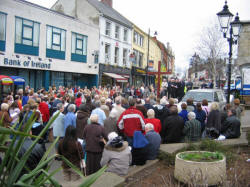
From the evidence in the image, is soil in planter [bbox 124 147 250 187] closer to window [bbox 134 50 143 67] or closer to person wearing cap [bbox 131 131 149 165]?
person wearing cap [bbox 131 131 149 165]

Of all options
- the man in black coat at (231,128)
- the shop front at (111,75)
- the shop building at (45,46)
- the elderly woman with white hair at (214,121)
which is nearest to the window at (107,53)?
the shop front at (111,75)

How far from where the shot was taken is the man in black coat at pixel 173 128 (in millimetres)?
7516

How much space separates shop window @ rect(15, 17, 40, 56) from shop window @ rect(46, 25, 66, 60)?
1.40m

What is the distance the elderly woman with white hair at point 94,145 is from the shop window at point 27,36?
17302mm

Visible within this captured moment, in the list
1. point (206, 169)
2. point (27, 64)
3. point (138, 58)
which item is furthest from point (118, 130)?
point (138, 58)

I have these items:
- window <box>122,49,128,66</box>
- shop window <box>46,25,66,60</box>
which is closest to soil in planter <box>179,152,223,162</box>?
shop window <box>46,25,66,60</box>

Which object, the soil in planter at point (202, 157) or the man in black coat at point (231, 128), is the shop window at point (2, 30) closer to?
the man in black coat at point (231, 128)

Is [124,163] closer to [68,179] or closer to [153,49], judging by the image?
[68,179]

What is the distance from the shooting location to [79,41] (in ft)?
92.2

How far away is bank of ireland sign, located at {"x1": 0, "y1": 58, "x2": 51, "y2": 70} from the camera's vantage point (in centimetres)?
2000

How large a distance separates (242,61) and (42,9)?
17.3 metres

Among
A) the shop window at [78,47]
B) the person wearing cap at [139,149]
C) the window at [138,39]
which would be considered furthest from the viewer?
the window at [138,39]

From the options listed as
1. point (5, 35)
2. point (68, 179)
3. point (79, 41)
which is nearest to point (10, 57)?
point (5, 35)

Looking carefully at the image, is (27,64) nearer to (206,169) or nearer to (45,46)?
(45,46)
